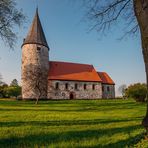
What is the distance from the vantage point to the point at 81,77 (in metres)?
60.2

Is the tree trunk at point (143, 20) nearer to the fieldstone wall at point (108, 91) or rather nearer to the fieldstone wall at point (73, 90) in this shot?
the fieldstone wall at point (73, 90)

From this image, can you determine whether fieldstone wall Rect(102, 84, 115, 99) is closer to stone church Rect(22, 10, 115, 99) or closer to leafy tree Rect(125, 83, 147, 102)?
stone church Rect(22, 10, 115, 99)

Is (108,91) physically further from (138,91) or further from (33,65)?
(138,91)

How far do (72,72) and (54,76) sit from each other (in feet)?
20.7

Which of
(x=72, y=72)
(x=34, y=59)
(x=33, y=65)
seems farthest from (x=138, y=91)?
(x=72, y=72)

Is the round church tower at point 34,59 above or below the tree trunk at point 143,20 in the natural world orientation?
above

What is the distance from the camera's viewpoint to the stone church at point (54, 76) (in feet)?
173

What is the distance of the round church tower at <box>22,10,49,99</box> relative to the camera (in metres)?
51.7

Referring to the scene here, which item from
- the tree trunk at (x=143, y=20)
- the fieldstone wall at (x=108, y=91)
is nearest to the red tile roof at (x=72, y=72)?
the fieldstone wall at (x=108, y=91)

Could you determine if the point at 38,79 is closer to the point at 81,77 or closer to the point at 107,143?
the point at 81,77

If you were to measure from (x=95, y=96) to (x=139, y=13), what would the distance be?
5528 cm

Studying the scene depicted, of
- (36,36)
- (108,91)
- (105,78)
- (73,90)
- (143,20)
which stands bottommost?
(108,91)

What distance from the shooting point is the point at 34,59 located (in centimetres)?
5369

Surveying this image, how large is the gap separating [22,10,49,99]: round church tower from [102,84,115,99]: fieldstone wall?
16739 millimetres
